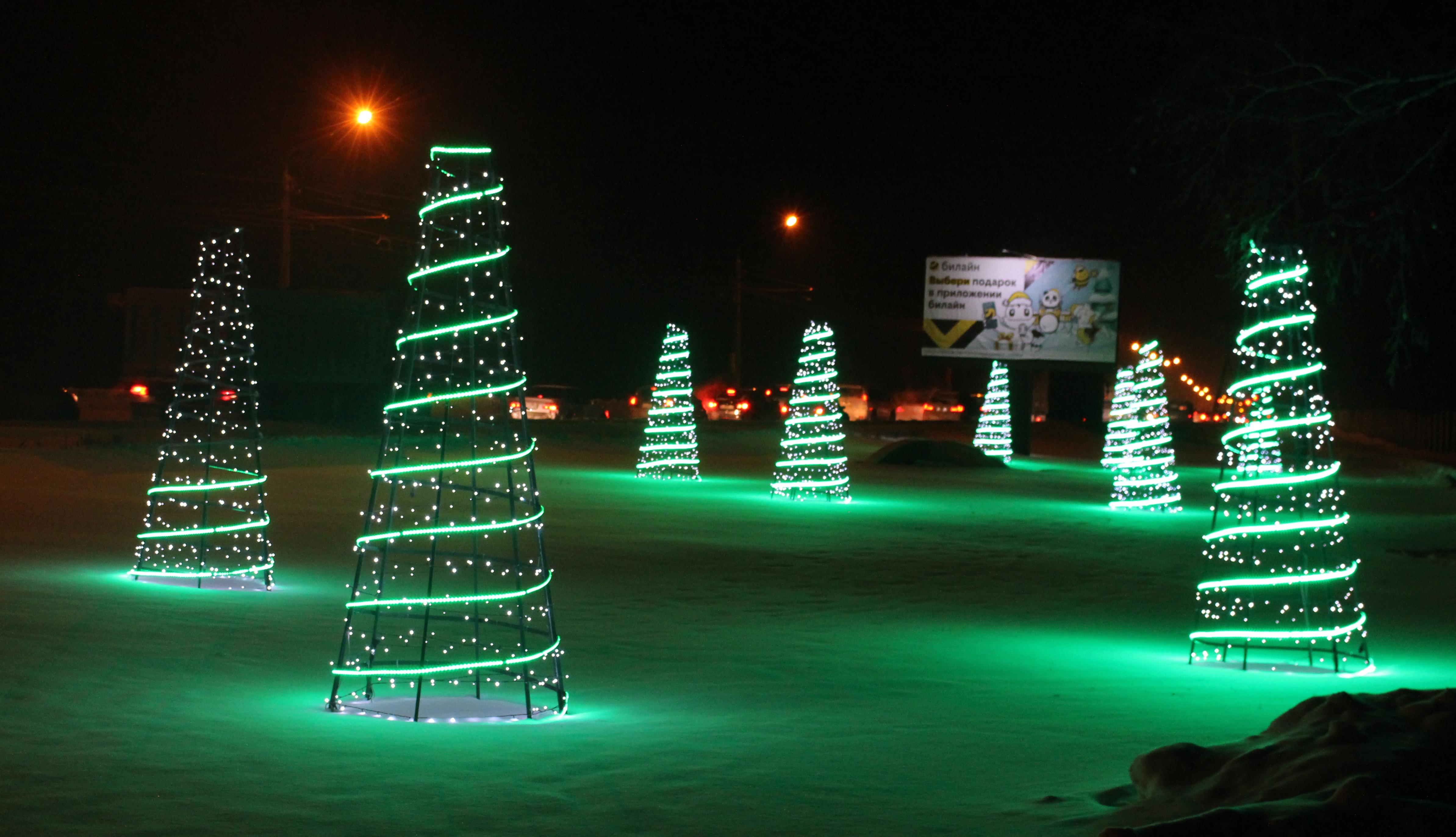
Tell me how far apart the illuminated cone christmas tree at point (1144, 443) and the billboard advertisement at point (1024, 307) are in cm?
1285

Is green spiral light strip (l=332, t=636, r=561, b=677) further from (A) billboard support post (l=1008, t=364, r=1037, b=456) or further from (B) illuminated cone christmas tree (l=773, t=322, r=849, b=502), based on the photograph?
(A) billboard support post (l=1008, t=364, r=1037, b=456)

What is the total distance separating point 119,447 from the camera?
29734mm

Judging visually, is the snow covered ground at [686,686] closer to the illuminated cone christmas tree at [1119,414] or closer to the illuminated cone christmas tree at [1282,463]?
the illuminated cone christmas tree at [1282,463]

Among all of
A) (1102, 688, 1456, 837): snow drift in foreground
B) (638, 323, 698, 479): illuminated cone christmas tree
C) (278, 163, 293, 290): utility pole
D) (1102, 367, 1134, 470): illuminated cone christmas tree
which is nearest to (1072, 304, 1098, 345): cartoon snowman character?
(1102, 367, 1134, 470): illuminated cone christmas tree

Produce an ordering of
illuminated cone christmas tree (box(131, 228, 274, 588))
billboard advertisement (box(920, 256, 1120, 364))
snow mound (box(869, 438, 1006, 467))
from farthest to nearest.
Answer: billboard advertisement (box(920, 256, 1120, 364)) < snow mound (box(869, 438, 1006, 467)) < illuminated cone christmas tree (box(131, 228, 274, 588))

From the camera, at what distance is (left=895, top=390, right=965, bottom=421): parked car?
76.1m

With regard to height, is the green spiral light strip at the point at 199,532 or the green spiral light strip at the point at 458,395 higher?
the green spiral light strip at the point at 458,395

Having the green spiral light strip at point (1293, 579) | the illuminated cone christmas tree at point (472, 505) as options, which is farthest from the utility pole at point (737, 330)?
the illuminated cone christmas tree at point (472, 505)

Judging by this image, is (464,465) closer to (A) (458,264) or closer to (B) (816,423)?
(A) (458,264)

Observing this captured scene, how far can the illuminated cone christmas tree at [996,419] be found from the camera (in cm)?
4641

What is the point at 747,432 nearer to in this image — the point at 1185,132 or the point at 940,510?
the point at 940,510

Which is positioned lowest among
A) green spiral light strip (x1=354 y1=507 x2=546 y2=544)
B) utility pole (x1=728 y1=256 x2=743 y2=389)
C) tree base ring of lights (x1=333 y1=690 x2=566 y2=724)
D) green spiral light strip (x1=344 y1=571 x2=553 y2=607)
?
tree base ring of lights (x1=333 y1=690 x2=566 y2=724)

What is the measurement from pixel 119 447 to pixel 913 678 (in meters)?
24.0

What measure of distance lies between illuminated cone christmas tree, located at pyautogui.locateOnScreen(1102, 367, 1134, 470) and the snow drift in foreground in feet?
79.7
